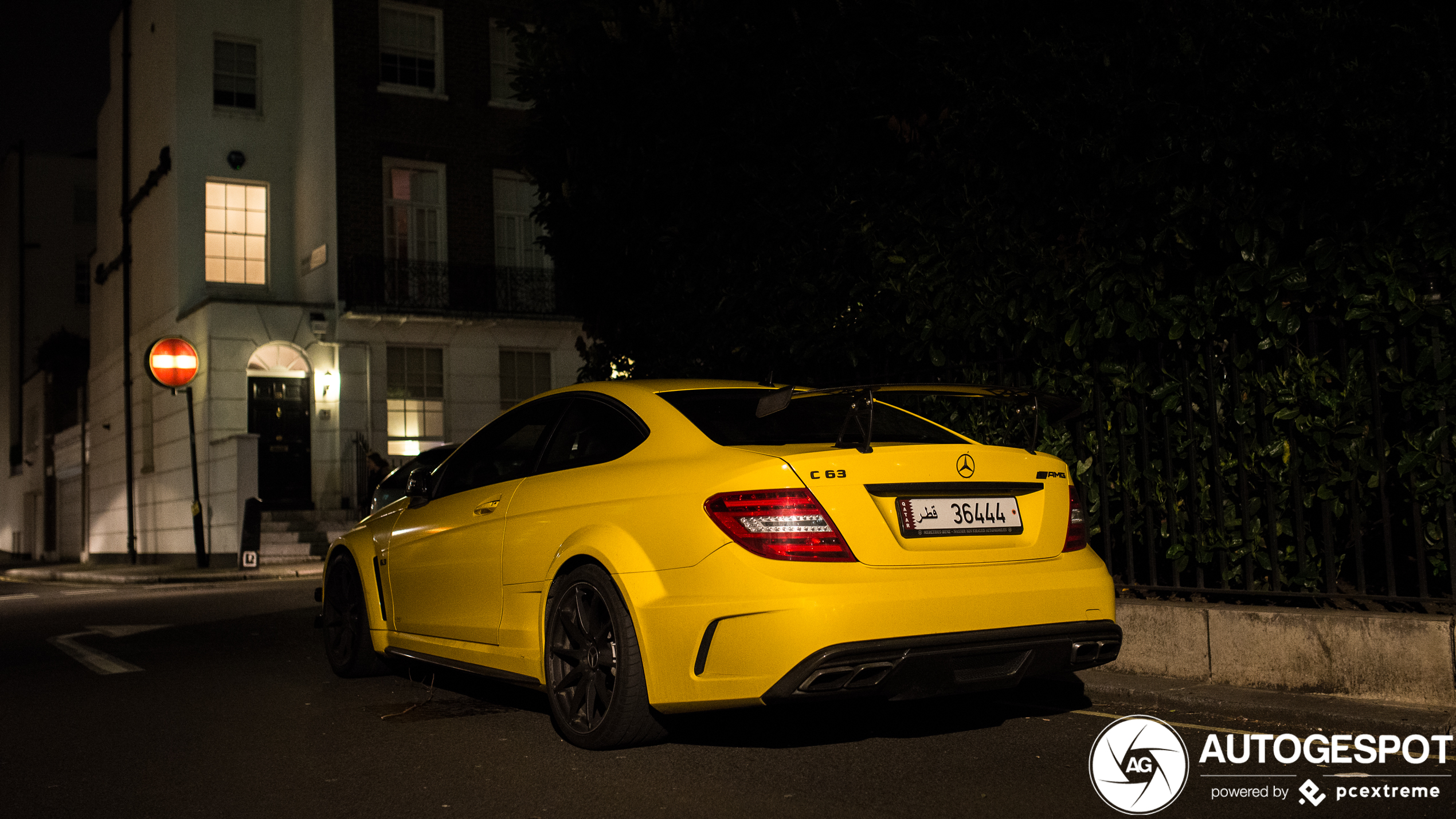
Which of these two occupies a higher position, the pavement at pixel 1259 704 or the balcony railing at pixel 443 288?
the balcony railing at pixel 443 288

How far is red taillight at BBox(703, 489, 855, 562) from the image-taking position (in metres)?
4.51

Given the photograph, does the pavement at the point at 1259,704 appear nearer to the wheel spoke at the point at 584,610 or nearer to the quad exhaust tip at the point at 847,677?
the quad exhaust tip at the point at 847,677

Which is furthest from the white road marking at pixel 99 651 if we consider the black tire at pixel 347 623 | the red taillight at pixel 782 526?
the red taillight at pixel 782 526

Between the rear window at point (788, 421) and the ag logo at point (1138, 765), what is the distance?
4.30 ft

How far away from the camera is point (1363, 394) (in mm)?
5980

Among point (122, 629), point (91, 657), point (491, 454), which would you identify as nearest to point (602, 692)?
point (491, 454)

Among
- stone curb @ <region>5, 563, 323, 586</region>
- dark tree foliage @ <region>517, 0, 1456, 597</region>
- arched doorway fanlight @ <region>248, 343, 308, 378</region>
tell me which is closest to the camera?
dark tree foliage @ <region>517, 0, 1456, 597</region>

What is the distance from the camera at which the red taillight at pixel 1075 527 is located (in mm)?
5082

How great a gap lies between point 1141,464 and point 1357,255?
1.57 m

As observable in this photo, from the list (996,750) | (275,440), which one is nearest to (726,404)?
(996,750)

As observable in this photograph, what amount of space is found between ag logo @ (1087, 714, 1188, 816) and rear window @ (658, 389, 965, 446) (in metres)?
1.31

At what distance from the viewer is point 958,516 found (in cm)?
479
